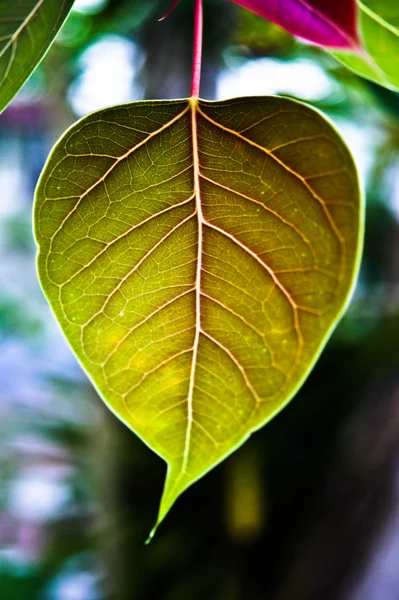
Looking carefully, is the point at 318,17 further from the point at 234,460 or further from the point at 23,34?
the point at 234,460

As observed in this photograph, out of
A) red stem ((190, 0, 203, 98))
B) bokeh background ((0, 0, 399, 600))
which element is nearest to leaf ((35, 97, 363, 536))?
red stem ((190, 0, 203, 98))

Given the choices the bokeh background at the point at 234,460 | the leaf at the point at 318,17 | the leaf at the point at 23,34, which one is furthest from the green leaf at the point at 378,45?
the bokeh background at the point at 234,460

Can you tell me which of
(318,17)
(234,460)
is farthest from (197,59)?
(234,460)

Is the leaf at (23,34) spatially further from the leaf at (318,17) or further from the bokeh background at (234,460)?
the bokeh background at (234,460)

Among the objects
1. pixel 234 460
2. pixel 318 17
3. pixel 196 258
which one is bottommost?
pixel 234 460

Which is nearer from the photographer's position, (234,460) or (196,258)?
(196,258)
